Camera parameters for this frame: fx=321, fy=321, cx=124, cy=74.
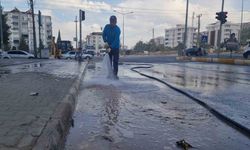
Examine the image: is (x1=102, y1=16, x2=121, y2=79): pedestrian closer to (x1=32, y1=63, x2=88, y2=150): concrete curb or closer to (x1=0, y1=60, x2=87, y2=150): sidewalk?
(x1=0, y1=60, x2=87, y2=150): sidewalk

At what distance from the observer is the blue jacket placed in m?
10.0

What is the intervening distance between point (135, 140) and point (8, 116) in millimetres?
1769

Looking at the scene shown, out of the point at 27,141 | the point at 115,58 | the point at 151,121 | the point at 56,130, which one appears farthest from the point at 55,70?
the point at 27,141

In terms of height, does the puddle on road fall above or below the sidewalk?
below

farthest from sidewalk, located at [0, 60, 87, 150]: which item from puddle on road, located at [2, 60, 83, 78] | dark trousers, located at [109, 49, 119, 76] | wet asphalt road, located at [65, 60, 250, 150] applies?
puddle on road, located at [2, 60, 83, 78]

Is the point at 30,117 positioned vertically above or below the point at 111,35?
below

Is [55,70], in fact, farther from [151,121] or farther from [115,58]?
[151,121]

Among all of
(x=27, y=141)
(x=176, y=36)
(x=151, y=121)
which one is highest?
(x=176, y=36)

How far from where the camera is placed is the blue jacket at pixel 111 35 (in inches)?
395

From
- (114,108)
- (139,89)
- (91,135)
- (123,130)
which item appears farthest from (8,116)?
(139,89)

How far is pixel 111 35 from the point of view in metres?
10.1

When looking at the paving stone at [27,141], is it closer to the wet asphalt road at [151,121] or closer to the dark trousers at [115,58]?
the wet asphalt road at [151,121]

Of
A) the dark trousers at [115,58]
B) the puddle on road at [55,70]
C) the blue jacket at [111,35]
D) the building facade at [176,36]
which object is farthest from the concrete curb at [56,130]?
the building facade at [176,36]

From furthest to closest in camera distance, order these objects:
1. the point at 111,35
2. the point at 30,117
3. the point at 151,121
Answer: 1. the point at 111,35
2. the point at 151,121
3. the point at 30,117
